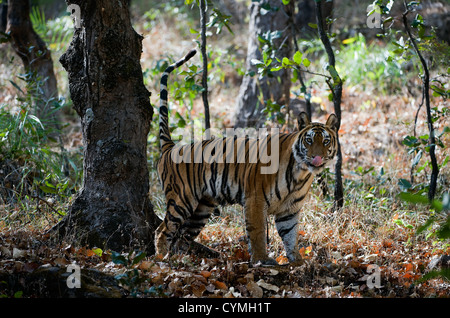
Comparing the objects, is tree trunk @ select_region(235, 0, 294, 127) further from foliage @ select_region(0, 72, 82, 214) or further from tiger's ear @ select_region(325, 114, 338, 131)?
tiger's ear @ select_region(325, 114, 338, 131)

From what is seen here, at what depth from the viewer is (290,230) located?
530 centimetres

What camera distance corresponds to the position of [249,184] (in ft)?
17.0

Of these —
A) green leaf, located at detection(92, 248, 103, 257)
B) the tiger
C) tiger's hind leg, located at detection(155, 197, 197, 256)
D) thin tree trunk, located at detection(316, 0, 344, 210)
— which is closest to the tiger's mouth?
the tiger

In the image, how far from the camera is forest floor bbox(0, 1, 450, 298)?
390cm

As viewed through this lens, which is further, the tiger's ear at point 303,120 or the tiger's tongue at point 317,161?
the tiger's ear at point 303,120

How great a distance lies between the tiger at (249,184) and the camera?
5.05 m

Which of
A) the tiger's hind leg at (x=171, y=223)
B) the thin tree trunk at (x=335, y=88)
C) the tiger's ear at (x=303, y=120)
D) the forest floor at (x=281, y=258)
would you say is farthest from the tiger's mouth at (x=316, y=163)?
the tiger's hind leg at (x=171, y=223)

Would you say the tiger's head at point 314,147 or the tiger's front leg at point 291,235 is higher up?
the tiger's head at point 314,147

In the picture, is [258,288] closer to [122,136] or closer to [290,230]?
[290,230]

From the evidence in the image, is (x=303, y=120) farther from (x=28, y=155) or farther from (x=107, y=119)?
(x=28, y=155)

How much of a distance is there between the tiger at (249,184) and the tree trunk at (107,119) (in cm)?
43

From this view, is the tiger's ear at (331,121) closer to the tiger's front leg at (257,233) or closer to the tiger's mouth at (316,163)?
the tiger's mouth at (316,163)
